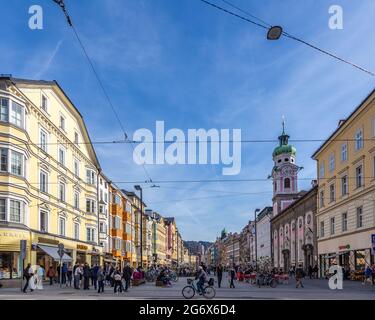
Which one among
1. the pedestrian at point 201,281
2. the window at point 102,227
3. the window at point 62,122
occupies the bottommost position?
the pedestrian at point 201,281

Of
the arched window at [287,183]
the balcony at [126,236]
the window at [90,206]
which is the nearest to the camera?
the window at [90,206]

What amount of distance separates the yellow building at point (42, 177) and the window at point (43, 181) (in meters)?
0.08

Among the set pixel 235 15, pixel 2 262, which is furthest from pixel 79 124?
pixel 235 15

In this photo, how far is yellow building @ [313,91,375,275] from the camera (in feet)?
133

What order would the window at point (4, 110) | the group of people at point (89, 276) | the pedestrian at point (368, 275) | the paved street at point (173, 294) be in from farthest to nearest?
the window at point (4, 110) < the pedestrian at point (368, 275) < the group of people at point (89, 276) < the paved street at point (173, 294)

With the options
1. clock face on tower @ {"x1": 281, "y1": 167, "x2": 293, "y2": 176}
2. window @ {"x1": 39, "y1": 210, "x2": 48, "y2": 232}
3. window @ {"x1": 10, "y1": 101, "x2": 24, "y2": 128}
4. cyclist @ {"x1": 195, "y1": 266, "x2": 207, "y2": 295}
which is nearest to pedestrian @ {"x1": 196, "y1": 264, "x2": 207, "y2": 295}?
cyclist @ {"x1": 195, "y1": 266, "x2": 207, "y2": 295}

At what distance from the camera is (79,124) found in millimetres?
54062

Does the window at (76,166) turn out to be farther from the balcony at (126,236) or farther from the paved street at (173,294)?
the balcony at (126,236)

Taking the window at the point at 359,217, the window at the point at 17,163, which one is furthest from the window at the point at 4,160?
the window at the point at 359,217

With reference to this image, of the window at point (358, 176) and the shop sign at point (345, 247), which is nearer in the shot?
the window at point (358, 176)

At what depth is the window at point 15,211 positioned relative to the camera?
36.3 metres

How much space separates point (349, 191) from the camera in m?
46.3
